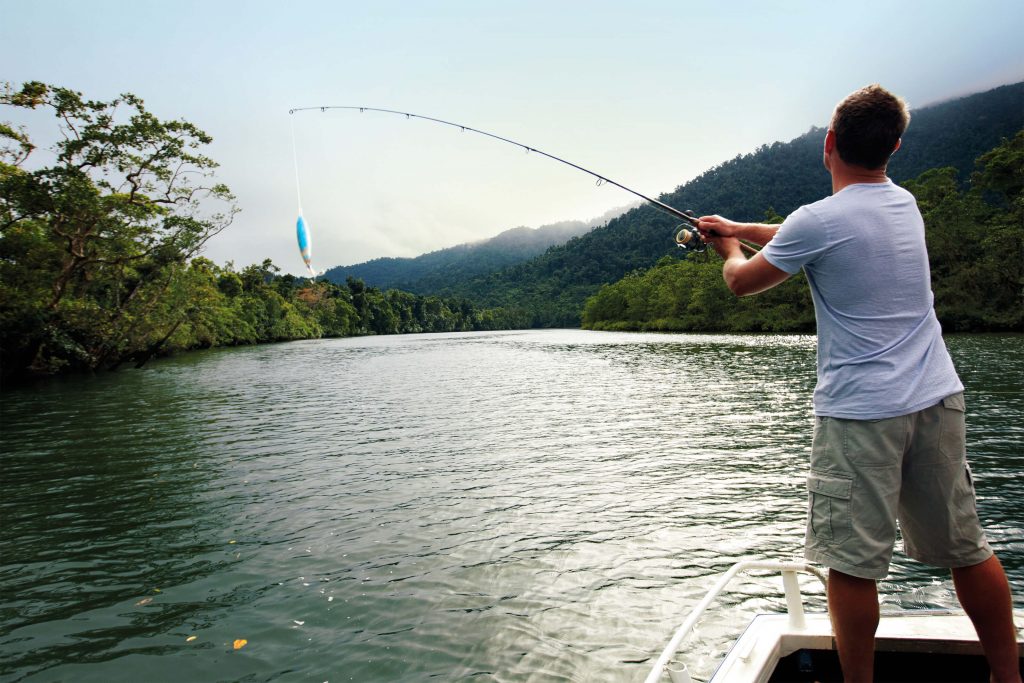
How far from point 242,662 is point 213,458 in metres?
8.14

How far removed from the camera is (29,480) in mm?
10359

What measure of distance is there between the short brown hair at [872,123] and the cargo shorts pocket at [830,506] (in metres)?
1.32

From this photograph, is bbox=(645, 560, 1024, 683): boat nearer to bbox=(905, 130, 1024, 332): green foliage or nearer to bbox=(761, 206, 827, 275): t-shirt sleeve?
bbox=(761, 206, 827, 275): t-shirt sleeve

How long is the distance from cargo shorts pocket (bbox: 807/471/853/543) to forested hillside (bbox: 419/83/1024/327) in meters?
131

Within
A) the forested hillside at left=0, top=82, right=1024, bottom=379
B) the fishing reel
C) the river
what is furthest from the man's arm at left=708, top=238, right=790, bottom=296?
the forested hillside at left=0, top=82, right=1024, bottom=379

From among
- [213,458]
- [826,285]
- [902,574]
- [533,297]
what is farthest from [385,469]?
[533,297]

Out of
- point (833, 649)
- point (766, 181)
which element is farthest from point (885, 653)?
point (766, 181)

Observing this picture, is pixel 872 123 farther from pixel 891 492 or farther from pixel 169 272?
pixel 169 272

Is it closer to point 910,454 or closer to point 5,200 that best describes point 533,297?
point 5,200

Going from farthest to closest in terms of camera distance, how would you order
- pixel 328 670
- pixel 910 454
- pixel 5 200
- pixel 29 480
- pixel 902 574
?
pixel 5 200 < pixel 29 480 < pixel 902 574 < pixel 328 670 < pixel 910 454

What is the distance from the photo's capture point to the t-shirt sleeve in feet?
7.87

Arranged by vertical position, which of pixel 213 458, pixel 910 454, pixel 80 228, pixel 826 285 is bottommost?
pixel 213 458

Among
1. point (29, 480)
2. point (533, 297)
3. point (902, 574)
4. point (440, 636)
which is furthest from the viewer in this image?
point (533, 297)

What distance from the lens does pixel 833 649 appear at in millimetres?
2791
